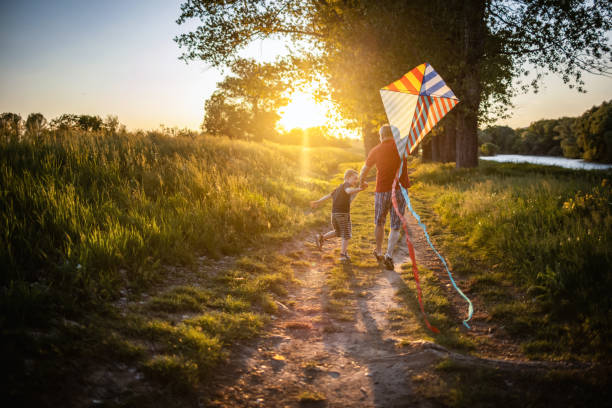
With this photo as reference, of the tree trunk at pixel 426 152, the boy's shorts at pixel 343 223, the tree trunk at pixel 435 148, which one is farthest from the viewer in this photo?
the tree trunk at pixel 426 152

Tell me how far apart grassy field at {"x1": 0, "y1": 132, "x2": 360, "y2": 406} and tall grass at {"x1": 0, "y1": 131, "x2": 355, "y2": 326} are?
0.08ft

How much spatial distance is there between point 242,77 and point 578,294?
1743cm

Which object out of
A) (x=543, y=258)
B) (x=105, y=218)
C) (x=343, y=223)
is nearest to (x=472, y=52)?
(x=343, y=223)

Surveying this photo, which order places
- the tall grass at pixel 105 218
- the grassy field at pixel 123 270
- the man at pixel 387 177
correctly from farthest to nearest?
the man at pixel 387 177
the tall grass at pixel 105 218
the grassy field at pixel 123 270

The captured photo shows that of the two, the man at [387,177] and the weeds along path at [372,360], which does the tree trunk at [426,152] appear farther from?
the weeds along path at [372,360]

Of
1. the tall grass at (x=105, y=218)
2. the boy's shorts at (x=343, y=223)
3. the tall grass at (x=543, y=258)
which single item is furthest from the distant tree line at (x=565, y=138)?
the tall grass at (x=105, y=218)

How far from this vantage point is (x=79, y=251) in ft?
14.3

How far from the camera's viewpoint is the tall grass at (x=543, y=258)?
3791 mm

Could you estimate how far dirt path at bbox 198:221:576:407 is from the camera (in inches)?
120

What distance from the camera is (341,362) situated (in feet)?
12.2

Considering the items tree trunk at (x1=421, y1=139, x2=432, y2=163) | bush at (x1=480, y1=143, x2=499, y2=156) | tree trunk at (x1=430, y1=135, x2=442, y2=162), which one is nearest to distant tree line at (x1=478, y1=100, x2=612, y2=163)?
bush at (x1=480, y1=143, x2=499, y2=156)

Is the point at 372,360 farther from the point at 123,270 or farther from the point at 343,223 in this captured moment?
the point at 123,270

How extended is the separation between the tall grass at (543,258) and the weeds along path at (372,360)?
53 centimetres

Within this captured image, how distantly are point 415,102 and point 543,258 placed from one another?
343cm
